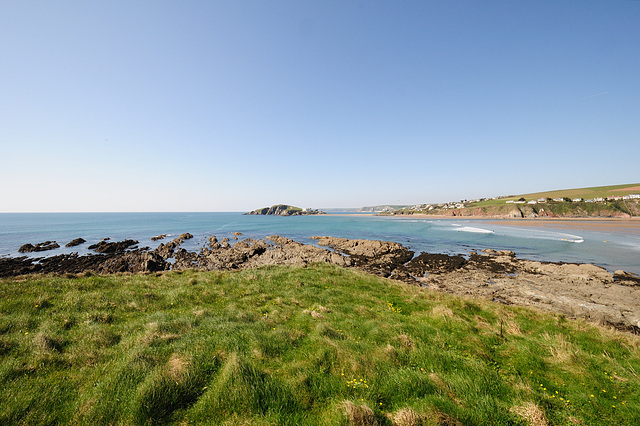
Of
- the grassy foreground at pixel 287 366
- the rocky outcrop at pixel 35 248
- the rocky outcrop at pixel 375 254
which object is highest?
the grassy foreground at pixel 287 366

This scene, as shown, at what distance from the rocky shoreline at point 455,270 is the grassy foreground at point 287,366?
1092 cm

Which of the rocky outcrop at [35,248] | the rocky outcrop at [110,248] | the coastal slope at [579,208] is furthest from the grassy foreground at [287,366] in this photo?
the coastal slope at [579,208]

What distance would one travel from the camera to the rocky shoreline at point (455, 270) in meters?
20.0

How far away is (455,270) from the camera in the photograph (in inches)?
1272

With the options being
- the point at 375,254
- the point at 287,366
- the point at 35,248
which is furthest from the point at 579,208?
the point at 35,248

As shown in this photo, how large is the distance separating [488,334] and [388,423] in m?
7.94

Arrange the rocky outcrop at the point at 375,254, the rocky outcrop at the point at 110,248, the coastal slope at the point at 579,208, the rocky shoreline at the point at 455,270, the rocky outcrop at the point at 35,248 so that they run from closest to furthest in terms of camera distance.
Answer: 1. the rocky shoreline at the point at 455,270
2. the rocky outcrop at the point at 375,254
3. the rocky outcrop at the point at 35,248
4. the rocky outcrop at the point at 110,248
5. the coastal slope at the point at 579,208

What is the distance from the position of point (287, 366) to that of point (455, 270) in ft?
109

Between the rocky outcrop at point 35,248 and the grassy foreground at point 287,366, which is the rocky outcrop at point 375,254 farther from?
the rocky outcrop at point 35,248

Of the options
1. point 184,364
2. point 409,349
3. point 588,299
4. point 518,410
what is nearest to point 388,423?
point 518,410

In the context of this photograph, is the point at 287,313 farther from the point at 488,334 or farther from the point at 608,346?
the point at 608,346

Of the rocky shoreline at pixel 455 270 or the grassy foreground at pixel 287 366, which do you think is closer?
the grassy foreground at pixel 287 366

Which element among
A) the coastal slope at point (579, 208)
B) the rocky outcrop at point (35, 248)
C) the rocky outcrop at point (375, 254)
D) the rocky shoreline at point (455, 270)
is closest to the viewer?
the rocky shoreline at point (455, 270)

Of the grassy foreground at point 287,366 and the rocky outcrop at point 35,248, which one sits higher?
the grassy foreground at point 287,366
